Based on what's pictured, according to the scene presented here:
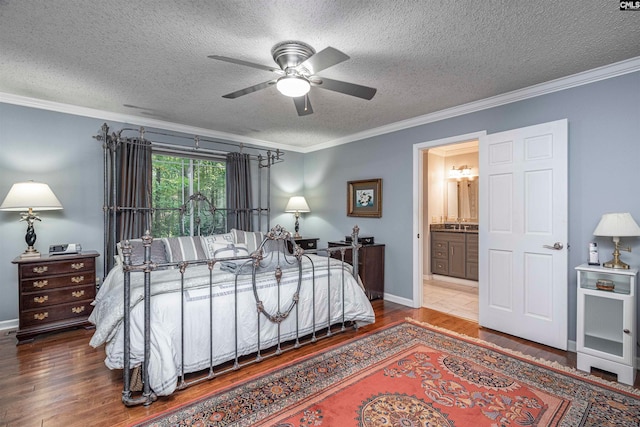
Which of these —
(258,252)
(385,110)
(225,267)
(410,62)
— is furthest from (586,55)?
(225,267)

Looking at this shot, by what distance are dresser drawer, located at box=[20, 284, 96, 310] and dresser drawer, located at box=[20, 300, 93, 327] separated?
0.04 m

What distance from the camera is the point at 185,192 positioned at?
4.62 m

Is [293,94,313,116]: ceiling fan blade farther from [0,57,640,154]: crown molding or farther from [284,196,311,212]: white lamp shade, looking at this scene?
[284,196,311,212]: white lamp shade

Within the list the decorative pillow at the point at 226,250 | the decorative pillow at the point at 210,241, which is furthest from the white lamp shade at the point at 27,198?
the decorative pillow at the point at 226,250

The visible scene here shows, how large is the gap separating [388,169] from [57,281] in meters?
4.30

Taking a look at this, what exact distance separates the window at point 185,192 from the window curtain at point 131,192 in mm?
200

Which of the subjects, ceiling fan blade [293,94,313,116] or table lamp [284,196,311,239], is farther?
table lamp [284,196,311,239]

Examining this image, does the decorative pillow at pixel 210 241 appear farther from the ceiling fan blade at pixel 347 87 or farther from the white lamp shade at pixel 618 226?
the white lamp shade at pixel 618 226

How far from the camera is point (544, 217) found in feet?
9.86

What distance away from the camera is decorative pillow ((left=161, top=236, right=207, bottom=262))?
3473 millimetres

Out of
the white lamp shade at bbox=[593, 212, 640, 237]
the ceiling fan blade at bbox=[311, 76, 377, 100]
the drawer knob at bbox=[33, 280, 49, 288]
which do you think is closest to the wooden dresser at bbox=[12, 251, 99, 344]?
the drawer knob at bbox=[33, 280, 49, 288]

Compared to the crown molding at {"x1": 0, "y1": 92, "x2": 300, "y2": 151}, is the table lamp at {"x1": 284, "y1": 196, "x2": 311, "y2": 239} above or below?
below

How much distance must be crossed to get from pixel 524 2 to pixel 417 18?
0.63 meters

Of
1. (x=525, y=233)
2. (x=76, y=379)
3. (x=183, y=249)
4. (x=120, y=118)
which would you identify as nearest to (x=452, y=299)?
(x=525, y=233)
